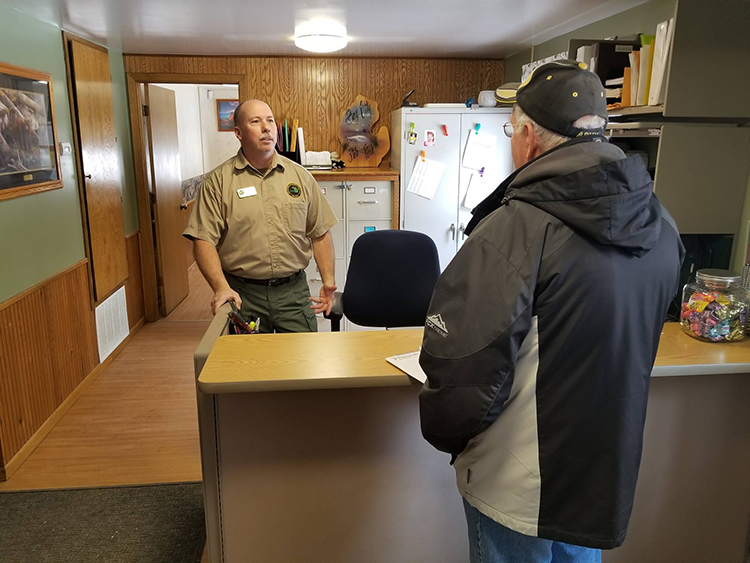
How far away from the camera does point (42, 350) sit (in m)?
3.19

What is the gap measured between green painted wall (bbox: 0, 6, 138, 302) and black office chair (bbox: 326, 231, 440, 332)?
5.31ft

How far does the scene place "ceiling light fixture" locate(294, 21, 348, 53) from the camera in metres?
3.59

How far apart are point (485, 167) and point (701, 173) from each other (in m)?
2.27

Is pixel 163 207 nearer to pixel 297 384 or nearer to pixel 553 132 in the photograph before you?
pixel 297 384

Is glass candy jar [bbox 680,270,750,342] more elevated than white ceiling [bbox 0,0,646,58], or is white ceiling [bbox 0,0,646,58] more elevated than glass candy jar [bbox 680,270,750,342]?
white ceiling [bbox 0,0,646,58]

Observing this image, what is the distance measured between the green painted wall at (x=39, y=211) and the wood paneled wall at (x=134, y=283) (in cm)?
96

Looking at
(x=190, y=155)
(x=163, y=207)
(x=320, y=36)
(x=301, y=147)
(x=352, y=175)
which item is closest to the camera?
(x=320, y=36)

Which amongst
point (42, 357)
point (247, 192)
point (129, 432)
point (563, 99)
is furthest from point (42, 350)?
point (563, 99)

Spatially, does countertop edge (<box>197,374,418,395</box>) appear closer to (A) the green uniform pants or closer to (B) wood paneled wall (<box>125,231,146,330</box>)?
(A) the green uniform pants

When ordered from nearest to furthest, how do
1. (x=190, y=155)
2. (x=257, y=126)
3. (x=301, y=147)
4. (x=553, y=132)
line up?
(x=553, y=132) → (x=257, y=126) → (x=301, y=147) → (x=190, y=155)

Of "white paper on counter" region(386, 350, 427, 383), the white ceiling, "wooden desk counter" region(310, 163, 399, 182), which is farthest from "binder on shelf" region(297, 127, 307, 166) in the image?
"white paper on counter" region(386, 350, 427, 383)

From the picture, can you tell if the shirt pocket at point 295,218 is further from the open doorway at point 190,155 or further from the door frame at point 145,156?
the open doorway at point 190,155

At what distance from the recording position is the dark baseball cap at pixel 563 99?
1188mm

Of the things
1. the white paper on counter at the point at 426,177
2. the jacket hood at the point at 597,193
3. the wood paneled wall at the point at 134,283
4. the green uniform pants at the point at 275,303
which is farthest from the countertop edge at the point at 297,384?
the wood paneled wall at the point at 134,283
